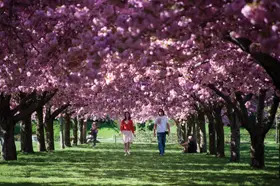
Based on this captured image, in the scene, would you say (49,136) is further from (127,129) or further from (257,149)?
(257,149)

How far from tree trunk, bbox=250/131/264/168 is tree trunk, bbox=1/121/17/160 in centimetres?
1150

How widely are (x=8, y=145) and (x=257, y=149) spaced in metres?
12.1

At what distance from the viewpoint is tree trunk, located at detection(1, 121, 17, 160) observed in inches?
959

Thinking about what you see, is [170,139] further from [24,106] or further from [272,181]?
[272,181]

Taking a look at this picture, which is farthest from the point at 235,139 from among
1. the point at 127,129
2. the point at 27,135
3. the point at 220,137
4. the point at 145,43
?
the point at 27,135

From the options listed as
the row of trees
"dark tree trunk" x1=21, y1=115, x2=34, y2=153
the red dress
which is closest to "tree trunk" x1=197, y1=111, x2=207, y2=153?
the row of trees

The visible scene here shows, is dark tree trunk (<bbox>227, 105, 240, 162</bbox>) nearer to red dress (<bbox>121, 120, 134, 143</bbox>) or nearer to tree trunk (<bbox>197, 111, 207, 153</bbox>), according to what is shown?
red dress (<bbox>121, 120, 134, 143</bbox>)

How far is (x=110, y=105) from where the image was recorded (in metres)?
44.3

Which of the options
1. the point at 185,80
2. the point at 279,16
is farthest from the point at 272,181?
the point at 185,80

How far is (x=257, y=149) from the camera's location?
1862cm

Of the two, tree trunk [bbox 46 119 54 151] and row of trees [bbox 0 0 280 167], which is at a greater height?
row of trees [bbox 0 0 280 167]

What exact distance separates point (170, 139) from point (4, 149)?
50.9 meters

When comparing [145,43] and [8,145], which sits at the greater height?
[145,43]

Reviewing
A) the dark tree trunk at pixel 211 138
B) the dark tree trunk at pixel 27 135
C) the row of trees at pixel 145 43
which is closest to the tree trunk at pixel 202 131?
the dark tree trunk at pixel 211 138
